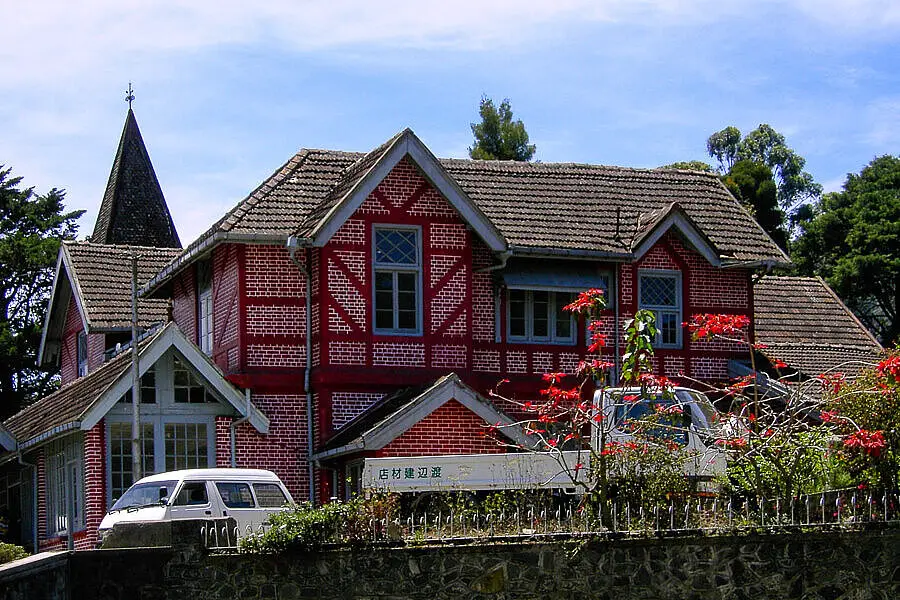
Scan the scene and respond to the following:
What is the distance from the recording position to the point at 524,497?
731 inches

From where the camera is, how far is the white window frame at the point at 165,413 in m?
27.2

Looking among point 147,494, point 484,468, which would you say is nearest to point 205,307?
point 147,494

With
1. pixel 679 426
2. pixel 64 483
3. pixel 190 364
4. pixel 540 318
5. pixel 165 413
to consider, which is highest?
pixel 540 318

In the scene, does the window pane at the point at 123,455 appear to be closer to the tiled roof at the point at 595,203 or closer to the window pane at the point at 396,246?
the window pane at the point at 396,246

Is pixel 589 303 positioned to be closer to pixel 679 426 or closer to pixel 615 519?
pixel 679 426

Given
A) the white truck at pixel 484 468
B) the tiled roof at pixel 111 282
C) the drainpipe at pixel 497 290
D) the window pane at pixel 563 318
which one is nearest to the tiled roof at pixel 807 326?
the window pane at pixel 563 318

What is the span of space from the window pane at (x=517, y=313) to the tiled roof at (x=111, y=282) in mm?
9297

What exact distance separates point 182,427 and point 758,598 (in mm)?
12379

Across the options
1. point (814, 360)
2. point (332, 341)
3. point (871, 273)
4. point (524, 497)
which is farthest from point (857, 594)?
point (871, 273)

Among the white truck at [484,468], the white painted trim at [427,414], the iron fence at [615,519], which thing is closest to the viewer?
the iron fence at [615,519]

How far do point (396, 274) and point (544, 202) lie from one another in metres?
4.57

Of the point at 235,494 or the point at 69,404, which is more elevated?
the point at 69,404

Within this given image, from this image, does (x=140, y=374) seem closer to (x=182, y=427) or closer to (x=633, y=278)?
(x=182, y=427)

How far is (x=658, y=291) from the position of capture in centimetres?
3156
